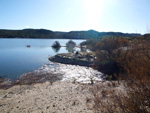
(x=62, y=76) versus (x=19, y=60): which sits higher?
(x=19, y=60)

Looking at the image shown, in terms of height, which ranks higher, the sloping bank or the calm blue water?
the calm blue water

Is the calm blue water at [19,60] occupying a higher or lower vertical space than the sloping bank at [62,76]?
higher

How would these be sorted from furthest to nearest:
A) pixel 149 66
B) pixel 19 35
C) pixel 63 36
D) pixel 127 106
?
pixel 63 36 → pixel 19 35 → pixel 149 66 → pixel 127 106

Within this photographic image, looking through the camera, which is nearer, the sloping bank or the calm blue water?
the sloping bank

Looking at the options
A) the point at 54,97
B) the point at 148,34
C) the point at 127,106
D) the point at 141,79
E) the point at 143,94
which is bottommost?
the point at 54,97

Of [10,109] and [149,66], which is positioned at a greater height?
[149,66]

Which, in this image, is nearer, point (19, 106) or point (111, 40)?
point (19, 106)

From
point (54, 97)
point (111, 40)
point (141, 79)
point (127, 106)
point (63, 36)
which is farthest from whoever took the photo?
point (63, 36)

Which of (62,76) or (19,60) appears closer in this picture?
(62,76)

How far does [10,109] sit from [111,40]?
67.1 feet

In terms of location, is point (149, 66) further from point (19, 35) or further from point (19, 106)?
point (19, 35)

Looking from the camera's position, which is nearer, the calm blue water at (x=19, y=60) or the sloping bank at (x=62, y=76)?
the sloping bank at (x=62, y=76)

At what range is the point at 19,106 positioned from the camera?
307 inches

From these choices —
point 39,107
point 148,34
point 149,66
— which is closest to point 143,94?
point 149,66
